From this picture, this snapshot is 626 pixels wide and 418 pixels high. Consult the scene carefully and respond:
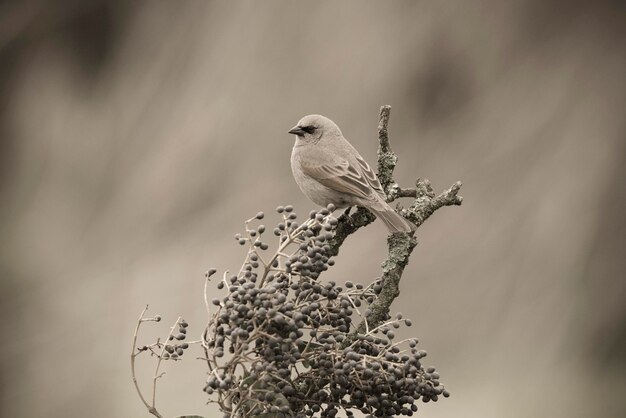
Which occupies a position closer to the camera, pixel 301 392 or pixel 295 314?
pixel 295 314

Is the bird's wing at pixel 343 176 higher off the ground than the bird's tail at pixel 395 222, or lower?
higher

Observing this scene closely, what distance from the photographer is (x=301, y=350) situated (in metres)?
1.20

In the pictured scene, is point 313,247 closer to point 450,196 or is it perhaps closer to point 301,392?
point 301,392

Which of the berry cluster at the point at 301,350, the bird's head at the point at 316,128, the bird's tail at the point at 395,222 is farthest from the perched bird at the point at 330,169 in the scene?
the berry cluster at the point at 301,350

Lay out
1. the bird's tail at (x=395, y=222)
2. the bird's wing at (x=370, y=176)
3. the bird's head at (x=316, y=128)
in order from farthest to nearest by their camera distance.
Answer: the bird's head at (x=316, y=128)
the bird's wing at (x=370, y=176)
the bird's tail at (x=395, y=222)

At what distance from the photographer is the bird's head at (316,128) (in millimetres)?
2350

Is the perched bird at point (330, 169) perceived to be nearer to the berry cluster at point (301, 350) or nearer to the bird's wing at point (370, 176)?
the bird's wing at point (370, 176)

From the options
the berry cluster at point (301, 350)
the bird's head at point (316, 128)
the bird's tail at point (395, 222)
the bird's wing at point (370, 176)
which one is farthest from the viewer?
the bird's head at point (316, 128)

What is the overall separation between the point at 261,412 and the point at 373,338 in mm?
215

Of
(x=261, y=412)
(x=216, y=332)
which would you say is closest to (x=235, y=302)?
(x=216, y=332)

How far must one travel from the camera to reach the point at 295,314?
1.08 m

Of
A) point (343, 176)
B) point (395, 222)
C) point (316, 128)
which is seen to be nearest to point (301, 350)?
point (395, 222)

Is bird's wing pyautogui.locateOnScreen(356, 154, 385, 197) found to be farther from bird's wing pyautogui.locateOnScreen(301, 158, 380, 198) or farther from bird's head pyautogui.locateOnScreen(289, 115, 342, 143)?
bird's head pyautogui.locateOnScreen(289, 115, 342, 143)

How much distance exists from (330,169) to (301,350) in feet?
3.59
